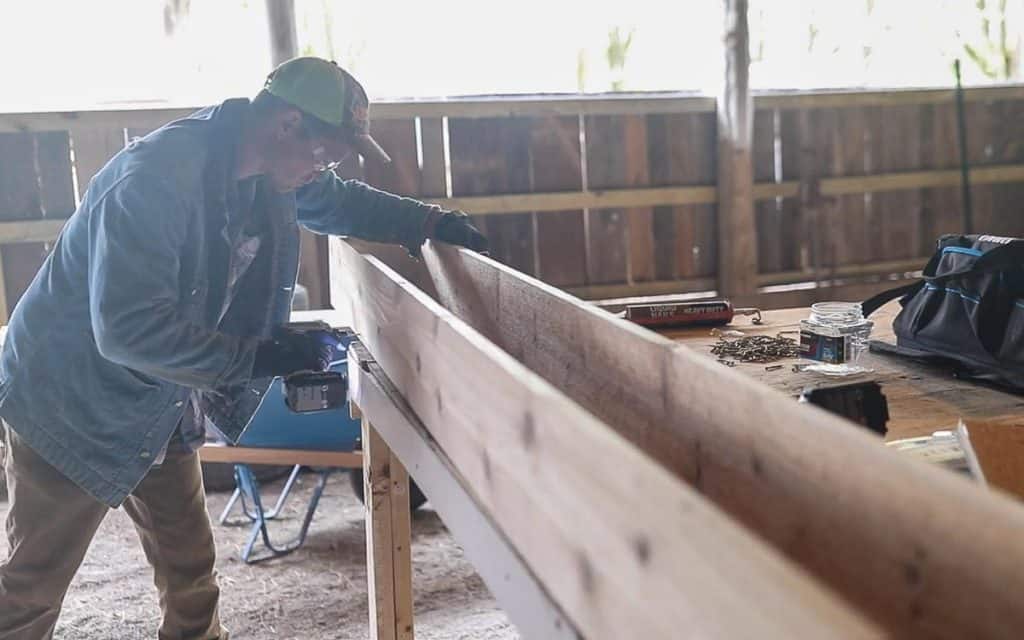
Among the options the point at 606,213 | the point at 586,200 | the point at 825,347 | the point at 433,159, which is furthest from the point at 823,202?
the point at 825,347

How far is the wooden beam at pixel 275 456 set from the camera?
12.6ft

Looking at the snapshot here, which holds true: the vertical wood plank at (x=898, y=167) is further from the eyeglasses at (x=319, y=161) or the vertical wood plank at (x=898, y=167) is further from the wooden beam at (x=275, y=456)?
the eyeglasses at (x=319, y=161)

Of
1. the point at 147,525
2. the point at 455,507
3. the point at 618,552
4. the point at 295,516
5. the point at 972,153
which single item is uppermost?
the point at 972,153

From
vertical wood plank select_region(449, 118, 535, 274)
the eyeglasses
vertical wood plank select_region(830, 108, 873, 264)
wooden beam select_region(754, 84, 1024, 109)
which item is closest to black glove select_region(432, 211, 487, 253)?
the eyeglasses

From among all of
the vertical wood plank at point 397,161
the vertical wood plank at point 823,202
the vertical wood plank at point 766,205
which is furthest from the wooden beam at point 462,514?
the vertical wood plank at point 823,202

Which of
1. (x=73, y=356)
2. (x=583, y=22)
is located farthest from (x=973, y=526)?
(x=583, y=22)

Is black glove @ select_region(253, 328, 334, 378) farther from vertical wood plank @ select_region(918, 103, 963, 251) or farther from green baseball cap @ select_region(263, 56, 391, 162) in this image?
vertical wood plank @ select_region(918, 103, 963, 251)

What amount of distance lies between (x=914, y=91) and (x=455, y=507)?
17.5 ft

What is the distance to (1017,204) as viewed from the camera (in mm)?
6426

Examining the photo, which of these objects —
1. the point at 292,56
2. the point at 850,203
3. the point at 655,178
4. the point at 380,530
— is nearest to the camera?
the point at 380,530

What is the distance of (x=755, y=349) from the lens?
2277mm

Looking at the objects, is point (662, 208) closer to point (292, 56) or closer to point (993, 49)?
point (292, 56)

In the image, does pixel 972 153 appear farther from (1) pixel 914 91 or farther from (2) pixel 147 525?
(2) pixel 147 525

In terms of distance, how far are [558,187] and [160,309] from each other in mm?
3637
